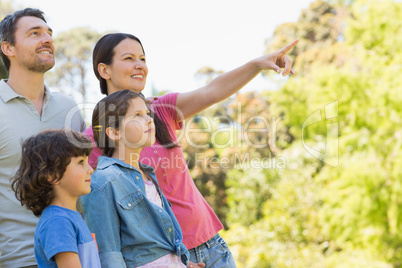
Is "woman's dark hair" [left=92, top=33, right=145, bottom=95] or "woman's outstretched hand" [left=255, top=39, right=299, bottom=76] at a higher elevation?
"woman's dark hair" [left=92, top=33, right=145, bottom=95]

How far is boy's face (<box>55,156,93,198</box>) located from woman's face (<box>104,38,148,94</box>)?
1.79ft

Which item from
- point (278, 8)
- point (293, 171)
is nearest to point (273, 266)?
point (293, 171)

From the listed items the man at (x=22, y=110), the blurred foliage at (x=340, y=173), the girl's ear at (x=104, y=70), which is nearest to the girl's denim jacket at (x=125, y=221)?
the man at (x=22, y=110)

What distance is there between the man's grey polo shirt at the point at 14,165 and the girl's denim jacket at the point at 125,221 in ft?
1.18

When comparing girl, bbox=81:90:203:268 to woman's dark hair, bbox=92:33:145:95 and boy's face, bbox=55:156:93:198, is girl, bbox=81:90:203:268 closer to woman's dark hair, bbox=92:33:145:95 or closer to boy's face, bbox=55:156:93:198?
boy's face, bbox=55:156:93:198

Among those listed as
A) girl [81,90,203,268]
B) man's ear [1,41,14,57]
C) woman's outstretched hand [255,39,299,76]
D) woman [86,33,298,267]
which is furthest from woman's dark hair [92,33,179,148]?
woman's outstretched hand [255,39,299,76]

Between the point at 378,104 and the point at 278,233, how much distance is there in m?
3.44

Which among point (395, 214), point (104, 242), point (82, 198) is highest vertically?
point (82, 198)

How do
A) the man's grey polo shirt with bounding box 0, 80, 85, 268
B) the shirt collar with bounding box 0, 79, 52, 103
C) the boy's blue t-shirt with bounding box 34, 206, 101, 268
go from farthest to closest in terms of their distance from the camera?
1. the shirt collar with bounding box 0, 79, 52, 103
2. the man's grey polo shirt with bounding box 0, 80, 85, 268
3. the boy's blue t-shirt with bounding box 34, 206, 101, 268

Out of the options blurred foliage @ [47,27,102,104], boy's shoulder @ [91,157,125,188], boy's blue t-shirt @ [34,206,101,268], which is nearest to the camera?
boy's blue t-shirt @ [34,206,101,268]

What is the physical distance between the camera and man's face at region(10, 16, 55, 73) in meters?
1.99

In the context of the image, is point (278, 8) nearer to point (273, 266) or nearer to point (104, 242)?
point (273, 266)

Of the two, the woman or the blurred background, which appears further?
the blurred background

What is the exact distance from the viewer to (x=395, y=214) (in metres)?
7.73
